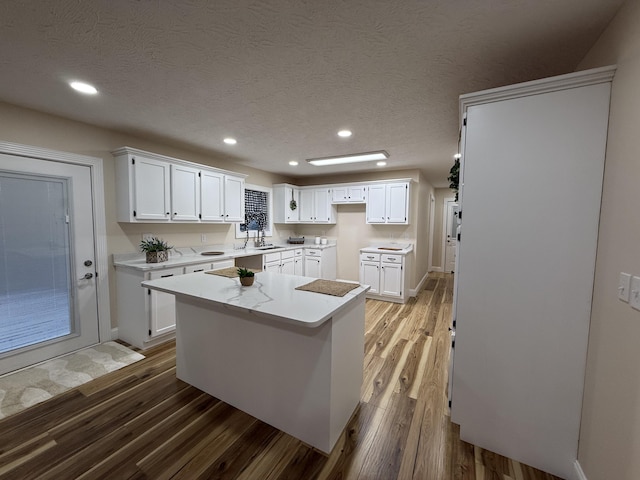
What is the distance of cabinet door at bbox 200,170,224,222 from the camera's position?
3746 mm

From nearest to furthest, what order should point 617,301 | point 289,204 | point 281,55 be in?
point 617,301, point 281,55, point 289,204

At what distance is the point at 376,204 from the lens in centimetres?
503

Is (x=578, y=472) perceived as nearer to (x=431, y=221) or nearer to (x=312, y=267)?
(x=312, y=267)

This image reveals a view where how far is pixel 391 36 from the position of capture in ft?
4.82

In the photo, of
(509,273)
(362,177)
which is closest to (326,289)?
(509,273)

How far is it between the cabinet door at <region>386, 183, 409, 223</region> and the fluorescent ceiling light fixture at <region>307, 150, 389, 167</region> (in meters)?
0.86

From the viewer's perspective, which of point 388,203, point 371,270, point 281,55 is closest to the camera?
point 281,55

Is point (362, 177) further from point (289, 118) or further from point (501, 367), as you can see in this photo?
point (501, 367)

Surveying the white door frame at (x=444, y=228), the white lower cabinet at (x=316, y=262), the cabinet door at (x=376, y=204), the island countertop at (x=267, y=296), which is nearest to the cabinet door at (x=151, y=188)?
the island countertop at (x=267, y=296)

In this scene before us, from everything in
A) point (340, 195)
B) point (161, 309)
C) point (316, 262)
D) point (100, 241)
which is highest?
point (340, 195)

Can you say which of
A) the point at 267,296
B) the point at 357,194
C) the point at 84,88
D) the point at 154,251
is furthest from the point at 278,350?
the point at 357,194

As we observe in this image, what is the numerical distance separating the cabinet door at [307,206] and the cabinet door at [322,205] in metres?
0.09

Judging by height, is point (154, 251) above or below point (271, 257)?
above

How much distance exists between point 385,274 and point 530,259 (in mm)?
3228
